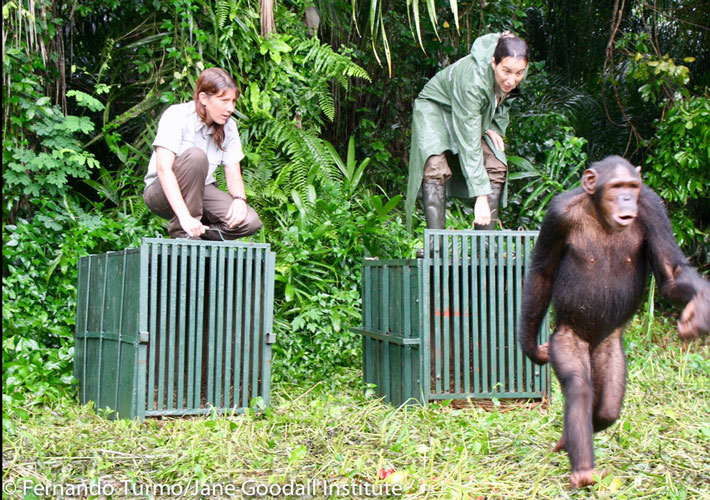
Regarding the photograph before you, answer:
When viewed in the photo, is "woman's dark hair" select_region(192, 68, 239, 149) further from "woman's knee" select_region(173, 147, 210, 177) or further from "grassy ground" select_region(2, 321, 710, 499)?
"grassy ground" select_region(2, 321, 710, 499)

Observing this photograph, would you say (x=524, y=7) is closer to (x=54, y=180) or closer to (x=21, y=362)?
(x=54, y=180)

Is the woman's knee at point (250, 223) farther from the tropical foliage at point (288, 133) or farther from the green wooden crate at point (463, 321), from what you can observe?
the tropical foliage at point (288, 133)

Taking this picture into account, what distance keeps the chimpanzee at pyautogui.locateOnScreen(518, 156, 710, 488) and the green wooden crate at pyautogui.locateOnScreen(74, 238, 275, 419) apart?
5.11ft

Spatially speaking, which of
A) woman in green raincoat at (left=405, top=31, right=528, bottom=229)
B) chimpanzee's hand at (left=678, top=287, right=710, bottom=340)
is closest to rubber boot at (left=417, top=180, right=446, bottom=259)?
woman in green raincoat at (left=405, top=31, right=528, bottom=229)

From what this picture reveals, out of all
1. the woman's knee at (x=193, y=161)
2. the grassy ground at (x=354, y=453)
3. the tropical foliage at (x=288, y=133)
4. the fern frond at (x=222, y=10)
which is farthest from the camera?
the fern frond at (x=222, y=10)

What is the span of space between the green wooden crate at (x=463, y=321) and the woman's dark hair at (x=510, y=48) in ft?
3.14

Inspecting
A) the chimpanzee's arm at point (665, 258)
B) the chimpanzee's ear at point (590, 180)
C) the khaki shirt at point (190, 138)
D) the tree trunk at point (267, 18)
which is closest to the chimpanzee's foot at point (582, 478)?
the chimpanzee's arm at point (665, 258)

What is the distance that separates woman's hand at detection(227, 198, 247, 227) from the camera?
432 centimetres

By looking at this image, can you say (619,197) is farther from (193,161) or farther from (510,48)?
(193,161)

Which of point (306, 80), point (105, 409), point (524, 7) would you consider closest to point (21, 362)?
point (105, 409)

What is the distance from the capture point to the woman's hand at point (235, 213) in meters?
4.32

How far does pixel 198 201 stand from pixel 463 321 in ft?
5.17

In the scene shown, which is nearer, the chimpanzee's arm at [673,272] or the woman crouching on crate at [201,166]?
the chimpanzee's arm at [673,272]

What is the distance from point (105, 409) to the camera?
4.21 meters
